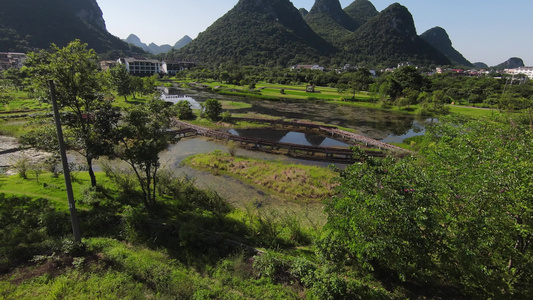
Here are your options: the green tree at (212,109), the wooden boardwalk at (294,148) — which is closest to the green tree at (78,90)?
the wooden boardwalk at (294,148)

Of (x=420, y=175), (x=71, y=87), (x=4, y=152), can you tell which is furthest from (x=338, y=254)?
(x=4, y=152)

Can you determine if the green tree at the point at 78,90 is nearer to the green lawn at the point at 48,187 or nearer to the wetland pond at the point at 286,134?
the green lawn at the point at 48,187

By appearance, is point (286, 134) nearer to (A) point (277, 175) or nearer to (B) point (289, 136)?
(B) point (289, 136)

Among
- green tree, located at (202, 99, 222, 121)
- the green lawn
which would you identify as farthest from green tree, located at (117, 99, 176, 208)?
green tree, located at (202, 99, 222, 121)

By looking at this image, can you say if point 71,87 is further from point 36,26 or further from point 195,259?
point 36,26

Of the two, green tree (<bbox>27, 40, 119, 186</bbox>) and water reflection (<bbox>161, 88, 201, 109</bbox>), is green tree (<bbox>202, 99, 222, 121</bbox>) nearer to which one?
water reflection (<bbox>161, 88, 201, 109</bbox>)

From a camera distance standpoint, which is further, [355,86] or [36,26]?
[36,26]

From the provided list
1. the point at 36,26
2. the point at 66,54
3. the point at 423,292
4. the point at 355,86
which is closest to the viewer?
the point at 423,292
